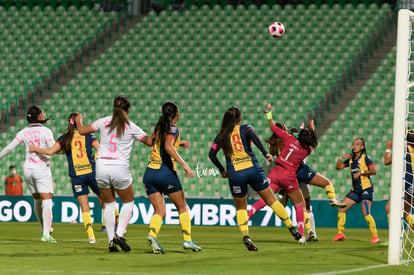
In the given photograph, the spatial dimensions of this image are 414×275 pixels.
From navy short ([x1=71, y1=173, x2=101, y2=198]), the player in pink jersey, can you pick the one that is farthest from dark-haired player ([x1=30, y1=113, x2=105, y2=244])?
the player in pink jersey

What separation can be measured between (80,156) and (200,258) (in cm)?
465

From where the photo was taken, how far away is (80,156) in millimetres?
15570

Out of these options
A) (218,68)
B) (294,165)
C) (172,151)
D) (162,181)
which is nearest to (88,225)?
(162,181)

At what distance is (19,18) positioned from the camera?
116 feet

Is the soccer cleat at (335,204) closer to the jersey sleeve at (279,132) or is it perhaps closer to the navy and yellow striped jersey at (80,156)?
the jersey sleeve at (279,132)

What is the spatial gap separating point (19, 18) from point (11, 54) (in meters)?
2.29

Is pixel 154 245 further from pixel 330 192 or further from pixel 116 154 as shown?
pixel 330 192

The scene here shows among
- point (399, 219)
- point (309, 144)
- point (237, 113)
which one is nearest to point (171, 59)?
point (309, 144)

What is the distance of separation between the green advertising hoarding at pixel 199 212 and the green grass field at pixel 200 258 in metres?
6.84

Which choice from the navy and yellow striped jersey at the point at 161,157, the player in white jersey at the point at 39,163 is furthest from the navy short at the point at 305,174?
the navy and yellow striped jersey at the point at 161,157

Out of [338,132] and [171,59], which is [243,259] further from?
[171,59]

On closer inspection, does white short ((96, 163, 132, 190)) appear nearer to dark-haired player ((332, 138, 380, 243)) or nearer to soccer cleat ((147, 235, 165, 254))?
soccer cleat ((147, 235, 165, 254))

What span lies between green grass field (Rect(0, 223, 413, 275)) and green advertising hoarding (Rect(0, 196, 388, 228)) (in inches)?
269

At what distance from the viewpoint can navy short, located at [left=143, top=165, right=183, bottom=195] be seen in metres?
12.2
